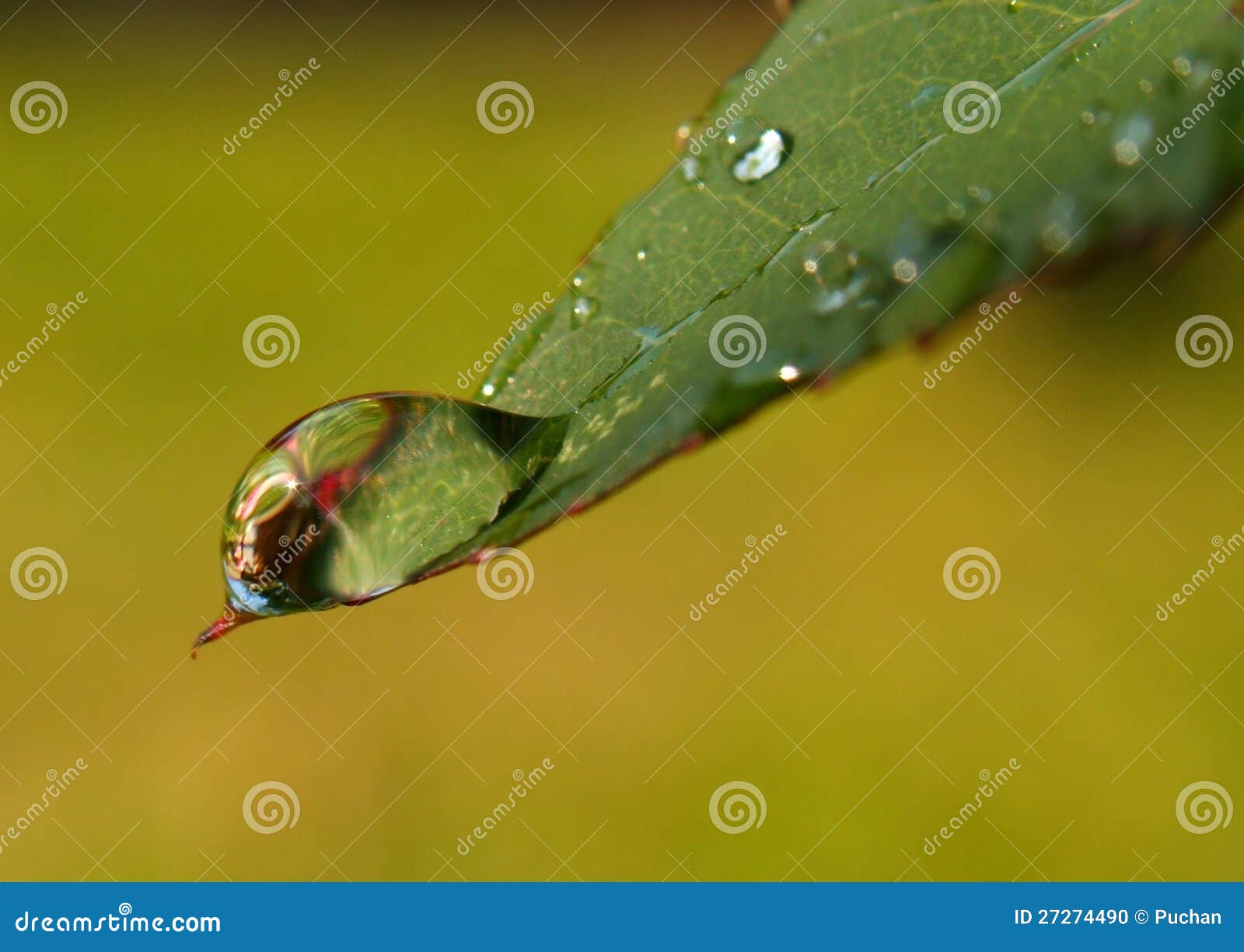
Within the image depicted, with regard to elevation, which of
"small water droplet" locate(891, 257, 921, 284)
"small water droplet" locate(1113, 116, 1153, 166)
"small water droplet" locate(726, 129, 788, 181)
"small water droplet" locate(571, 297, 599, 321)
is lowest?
"small water droplet" locate(571, 297, 599, 321)

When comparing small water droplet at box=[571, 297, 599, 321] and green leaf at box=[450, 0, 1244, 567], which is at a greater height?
green leaf at box=[450, 0, 1244, 567]

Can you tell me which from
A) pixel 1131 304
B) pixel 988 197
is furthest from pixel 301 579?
pixel 1131 304

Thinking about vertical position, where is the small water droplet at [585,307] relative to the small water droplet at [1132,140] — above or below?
below

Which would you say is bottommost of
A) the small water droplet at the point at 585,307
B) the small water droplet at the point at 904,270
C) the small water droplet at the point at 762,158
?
the small water droplet at the point at 585,307

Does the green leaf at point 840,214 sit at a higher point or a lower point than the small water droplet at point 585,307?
higher

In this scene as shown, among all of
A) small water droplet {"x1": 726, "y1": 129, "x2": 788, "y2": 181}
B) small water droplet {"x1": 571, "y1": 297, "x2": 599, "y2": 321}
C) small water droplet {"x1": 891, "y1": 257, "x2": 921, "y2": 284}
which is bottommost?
small water droplet {"x1": 571, "y1": 297, "x2": 599, "y2": 321}

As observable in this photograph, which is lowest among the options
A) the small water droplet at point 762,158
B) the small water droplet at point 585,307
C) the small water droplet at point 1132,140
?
the small water droplet at point 585,307
